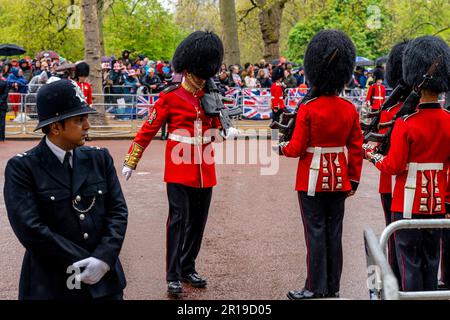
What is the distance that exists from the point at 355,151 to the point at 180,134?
1350 millimetres

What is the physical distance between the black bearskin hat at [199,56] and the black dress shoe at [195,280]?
157 cm

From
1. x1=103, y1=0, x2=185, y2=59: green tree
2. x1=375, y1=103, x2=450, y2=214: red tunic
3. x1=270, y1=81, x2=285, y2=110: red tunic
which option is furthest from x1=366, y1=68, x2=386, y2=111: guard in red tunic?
x1=103, y1=0, x2=185, y2=59: green tree

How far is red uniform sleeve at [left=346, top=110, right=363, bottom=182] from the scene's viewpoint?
544 cm

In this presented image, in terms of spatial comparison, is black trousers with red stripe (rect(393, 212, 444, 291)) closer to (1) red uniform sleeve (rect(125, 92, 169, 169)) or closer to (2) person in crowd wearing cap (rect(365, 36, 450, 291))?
(2) person in crowd wearing cap (rect(365, 36, 450, 291))

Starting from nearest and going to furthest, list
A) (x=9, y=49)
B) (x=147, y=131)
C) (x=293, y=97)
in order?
(x=147, y=131) → (x=293, y=97) → (x=9, y=49)

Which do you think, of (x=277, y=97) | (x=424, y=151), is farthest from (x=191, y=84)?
(x=277, y=97)

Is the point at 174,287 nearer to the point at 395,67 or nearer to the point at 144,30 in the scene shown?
the point at 395,67

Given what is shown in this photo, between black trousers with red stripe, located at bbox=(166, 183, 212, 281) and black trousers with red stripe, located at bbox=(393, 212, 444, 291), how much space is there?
1656 mm

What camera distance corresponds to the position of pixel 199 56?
19.1 ft

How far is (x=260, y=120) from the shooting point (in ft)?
69.1

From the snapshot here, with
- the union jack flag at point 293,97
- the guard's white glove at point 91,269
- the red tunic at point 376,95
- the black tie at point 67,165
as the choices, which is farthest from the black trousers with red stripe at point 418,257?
the union jack flag at point 293,97

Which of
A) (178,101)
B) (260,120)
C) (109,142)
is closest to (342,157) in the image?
(178,101)

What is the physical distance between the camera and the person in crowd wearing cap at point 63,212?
10.9 feet

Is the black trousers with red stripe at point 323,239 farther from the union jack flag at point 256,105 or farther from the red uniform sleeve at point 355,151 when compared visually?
the union jack flag at point 256,105
